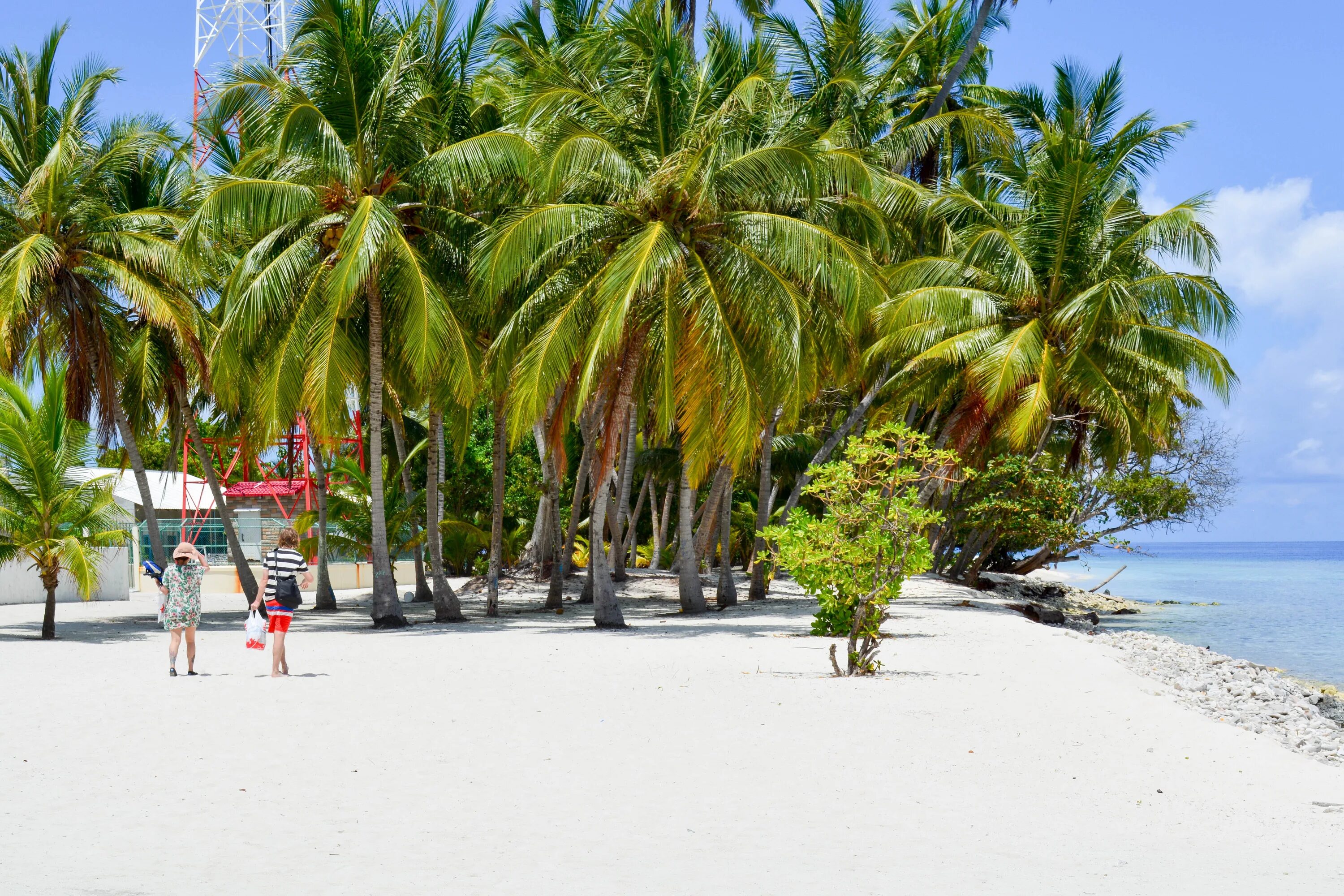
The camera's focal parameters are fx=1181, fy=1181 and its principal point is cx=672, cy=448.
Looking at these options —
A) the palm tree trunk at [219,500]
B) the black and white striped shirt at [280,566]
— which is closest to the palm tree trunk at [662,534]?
the palm tree trunk at [219,500]

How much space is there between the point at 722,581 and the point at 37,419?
10.8 metres

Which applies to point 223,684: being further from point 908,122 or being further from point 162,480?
point 162,480

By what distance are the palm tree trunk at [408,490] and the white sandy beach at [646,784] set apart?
10.8 meters

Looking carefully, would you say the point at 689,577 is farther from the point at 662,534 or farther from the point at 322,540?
the point at 662,534

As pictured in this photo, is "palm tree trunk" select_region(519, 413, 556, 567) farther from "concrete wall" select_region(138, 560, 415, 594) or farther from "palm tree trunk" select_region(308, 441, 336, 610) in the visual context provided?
"palm tree trunk" select_region(308, 441, 336, 610)

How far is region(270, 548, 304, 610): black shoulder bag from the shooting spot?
33.4 ft

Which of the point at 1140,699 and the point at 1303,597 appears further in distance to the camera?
the point at 1303,597

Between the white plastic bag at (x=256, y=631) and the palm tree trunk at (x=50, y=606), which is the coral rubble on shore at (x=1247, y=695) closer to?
the white plastic bag at (x=256, y=631)

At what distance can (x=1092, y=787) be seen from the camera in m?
6.35

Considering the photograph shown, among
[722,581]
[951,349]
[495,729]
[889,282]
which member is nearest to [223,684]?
[495,729]

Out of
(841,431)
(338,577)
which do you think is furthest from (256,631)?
(338,577)

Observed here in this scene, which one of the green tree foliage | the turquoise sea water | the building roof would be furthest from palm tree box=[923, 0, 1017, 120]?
the building roof

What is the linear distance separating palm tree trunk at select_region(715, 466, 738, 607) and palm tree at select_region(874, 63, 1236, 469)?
3954 millimetres

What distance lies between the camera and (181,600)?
34.1 feet
